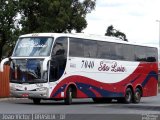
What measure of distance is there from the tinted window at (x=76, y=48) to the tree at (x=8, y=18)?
24040mm

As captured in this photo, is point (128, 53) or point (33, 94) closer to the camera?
point (33, 94)

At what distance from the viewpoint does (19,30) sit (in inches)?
2035

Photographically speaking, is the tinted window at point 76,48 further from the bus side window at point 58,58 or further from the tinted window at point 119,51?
the tinted window at point 119,51

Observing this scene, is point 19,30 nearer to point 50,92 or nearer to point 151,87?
point 151,87

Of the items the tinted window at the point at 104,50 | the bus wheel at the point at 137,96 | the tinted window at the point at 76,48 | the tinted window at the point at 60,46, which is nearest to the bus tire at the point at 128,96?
the bus wheel at the point at 137,96

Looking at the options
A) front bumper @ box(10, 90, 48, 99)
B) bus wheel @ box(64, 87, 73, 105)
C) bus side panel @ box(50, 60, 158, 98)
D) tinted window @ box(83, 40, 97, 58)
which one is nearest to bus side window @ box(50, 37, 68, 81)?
bus side panel @ box(50, 60, 158, 98)

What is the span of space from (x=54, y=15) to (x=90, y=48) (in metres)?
23.0

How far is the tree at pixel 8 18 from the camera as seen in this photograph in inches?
2020

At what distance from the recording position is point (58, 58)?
26.5 metres

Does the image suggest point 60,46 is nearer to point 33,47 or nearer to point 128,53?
point 33,47

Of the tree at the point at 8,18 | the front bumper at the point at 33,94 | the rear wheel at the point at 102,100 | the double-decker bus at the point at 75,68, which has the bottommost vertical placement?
the rear wheel at the point at 102,100

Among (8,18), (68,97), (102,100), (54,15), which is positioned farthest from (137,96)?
(8,18)

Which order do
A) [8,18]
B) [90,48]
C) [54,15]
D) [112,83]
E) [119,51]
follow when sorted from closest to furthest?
[90,48]
[112,83]
[119,51]
[54,15]
[8,18]

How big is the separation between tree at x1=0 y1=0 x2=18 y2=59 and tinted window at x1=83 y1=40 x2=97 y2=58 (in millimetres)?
23221
